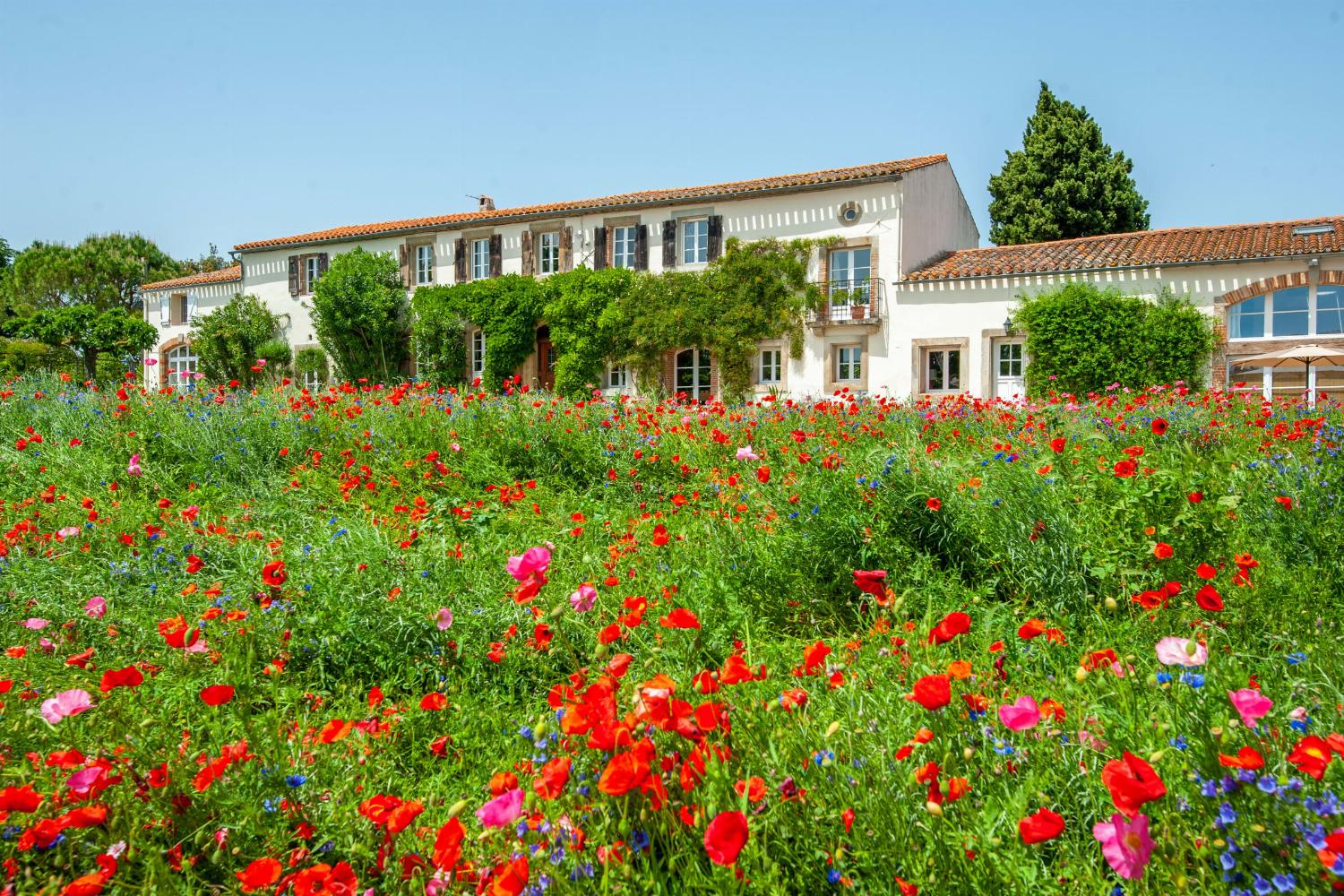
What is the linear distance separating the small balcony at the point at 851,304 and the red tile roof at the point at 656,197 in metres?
2.37

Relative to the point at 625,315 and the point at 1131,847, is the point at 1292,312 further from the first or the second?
the point at 1131,847

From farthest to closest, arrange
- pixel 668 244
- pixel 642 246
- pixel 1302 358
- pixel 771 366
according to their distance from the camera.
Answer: pixel 642 246, pixel 668 244, pixel 771 366, pixel 1302 358

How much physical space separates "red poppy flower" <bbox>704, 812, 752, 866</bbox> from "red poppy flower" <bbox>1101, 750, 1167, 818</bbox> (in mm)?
526

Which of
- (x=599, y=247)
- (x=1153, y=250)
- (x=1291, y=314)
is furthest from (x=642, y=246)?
(x=1291, y=314)

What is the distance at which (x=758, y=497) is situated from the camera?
455 centimetres

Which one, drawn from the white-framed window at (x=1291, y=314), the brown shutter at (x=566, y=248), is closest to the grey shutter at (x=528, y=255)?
the brown shutter at (x=566, y=248)

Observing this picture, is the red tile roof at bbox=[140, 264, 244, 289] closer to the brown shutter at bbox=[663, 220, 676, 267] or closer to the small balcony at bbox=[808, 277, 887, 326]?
the brown shutter at bbox=[663, 220, 676, 267]

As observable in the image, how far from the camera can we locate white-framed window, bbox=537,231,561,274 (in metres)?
23.4

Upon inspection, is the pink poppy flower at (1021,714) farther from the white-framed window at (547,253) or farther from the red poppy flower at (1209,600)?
the white-framed window at (547,253)

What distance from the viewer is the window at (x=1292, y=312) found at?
16.4 m

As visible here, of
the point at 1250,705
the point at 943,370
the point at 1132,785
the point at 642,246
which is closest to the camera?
the point at 1132,785

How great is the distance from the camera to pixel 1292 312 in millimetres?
16500

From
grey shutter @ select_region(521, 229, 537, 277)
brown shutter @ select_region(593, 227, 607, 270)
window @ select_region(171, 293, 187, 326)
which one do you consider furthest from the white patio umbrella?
window @ select_region(171, 293, 187, 326)

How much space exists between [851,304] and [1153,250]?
6.48 m
